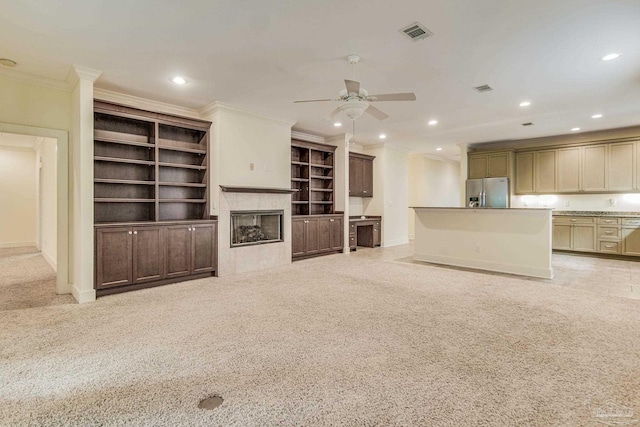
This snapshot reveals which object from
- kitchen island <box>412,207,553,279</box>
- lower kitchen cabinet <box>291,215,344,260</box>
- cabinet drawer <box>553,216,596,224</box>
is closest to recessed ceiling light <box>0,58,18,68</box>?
lower kitchen cabinet <box>291,215,344,260</box>

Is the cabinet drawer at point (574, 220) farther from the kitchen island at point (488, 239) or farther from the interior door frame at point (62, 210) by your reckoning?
the interior door frame at point (62, 210)

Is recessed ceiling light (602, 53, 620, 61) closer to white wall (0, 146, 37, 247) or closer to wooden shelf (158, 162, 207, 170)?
wooden shelf (158, 162, 207, 170)

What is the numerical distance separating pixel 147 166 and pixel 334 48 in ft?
11.3

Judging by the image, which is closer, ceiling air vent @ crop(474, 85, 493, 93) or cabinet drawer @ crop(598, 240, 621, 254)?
ceiling air vent @ crop(474, 85, 493, 93)

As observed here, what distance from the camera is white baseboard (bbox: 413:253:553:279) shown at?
4973mm

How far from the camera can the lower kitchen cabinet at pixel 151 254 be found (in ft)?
13.3

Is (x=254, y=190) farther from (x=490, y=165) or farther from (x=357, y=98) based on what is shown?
(x=490, y=165)

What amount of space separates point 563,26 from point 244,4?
2.88 m

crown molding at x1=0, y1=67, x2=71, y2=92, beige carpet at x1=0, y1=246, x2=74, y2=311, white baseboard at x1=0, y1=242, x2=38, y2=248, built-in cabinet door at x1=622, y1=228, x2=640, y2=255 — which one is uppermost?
crown molding at x1=0, y1=67, x2=71, y2=92

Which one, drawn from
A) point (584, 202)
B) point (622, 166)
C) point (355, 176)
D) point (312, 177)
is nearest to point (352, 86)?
point (312, 177)

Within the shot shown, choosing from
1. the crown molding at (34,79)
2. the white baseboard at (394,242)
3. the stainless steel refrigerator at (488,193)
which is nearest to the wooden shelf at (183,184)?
the crown molding at (34,79)

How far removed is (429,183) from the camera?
34.8 feet

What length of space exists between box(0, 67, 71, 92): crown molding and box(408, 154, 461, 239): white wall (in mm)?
9094

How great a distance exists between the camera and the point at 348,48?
3303 millimetres
